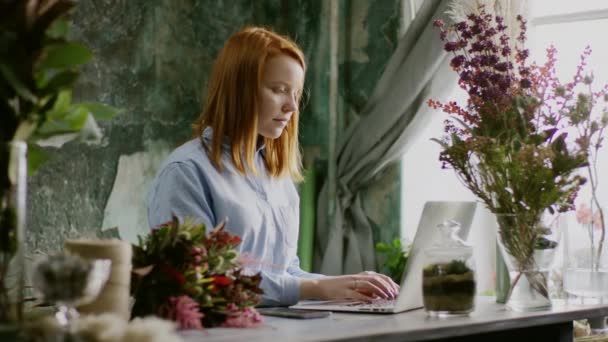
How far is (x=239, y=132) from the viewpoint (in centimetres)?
279

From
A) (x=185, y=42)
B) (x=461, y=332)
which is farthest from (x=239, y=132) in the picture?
(x=185, y=42)

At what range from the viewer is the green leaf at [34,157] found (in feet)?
5.63

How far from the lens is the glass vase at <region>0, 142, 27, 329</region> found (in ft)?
4.91

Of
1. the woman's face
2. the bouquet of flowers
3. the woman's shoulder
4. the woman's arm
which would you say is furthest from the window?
the bouquet of flowers

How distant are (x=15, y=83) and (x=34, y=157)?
0.83 ft

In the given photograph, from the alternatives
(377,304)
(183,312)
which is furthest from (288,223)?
(183,312)

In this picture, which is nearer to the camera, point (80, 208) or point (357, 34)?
point (80, 208)

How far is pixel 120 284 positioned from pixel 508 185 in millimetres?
1067

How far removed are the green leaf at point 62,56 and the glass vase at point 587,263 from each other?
5.08 ft

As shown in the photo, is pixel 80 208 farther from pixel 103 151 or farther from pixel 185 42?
pixel 185 42

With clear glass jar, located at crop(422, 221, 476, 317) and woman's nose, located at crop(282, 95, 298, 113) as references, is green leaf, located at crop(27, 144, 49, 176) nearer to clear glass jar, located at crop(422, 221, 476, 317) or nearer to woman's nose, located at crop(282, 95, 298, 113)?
clear glass jar, located at crop(422, 221, 476, 317)

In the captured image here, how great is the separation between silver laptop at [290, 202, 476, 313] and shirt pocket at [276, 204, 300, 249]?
0.46 meters

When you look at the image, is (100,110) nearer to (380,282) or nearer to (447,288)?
(447,288)

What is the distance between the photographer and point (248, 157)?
2.79 m
